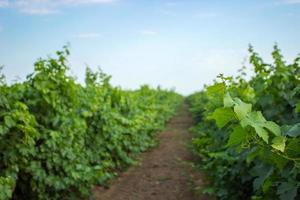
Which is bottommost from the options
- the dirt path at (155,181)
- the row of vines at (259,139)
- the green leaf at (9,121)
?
the dirt path at (155,181)

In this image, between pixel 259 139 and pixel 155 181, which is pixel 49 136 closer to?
pixel 155 181

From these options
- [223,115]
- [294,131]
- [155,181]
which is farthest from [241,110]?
[155,181]

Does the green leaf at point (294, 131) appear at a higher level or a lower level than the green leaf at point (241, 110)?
lower

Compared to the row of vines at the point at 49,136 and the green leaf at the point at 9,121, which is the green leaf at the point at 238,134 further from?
the green leaf at the point at 9,121

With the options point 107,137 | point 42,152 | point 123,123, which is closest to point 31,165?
point 42,152

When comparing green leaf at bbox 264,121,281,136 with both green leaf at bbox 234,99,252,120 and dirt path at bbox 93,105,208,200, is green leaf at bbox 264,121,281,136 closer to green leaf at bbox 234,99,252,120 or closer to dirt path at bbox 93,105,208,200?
green leaf at bbox 234,99,252,120

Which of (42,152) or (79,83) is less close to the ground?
(79,83)

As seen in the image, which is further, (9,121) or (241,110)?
(9,121)

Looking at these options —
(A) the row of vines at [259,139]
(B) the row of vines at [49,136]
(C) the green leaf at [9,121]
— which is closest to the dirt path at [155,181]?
(B) the row of vines at [49,136]

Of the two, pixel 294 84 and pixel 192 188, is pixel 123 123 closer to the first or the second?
pixel 192 188

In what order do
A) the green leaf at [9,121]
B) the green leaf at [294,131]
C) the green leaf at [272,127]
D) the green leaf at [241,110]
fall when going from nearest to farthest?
the green leaf at [241,110]
the green leaf at [272,127]
the green leaf at [294,131]
the green leaf at [9,121]

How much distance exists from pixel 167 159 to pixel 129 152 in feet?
3.29

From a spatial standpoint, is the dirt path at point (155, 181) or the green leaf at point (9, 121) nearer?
the green leaf at point (9, 121)

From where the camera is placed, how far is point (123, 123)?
30.6 feet
